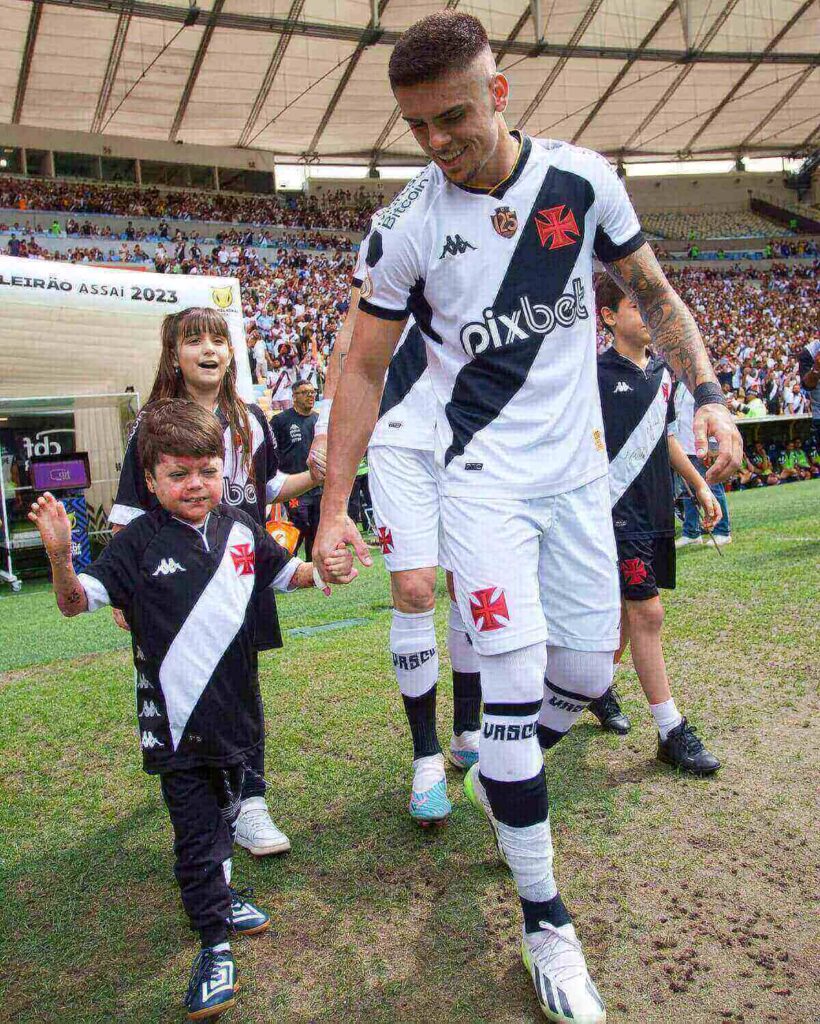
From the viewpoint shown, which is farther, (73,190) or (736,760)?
(73,190)

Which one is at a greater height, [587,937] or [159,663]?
[159,663]

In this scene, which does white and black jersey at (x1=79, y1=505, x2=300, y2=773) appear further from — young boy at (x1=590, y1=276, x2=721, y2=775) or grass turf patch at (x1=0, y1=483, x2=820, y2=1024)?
young boy at (x1=590, y1=276, x2=721, y2=775)

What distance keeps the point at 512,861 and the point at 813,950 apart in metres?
0.78

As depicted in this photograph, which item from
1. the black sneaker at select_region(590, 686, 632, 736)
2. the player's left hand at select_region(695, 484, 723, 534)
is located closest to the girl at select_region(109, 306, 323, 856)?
the black sneaker at select_region(590, 686, 632, 736)

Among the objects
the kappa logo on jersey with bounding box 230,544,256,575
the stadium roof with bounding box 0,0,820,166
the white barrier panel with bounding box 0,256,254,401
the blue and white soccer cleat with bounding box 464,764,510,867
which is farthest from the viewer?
the stadium roof with bounding box 0,0,820,166

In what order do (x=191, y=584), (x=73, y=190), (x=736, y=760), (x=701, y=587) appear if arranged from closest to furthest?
(x=191, y=584) → (x=736, y=760) → (x=701, y=587) → (x=73, y=190)

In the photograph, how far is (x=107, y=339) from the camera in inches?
453

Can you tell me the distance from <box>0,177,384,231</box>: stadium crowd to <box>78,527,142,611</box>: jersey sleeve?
33714mm

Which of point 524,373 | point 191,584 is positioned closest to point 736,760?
point 524,373

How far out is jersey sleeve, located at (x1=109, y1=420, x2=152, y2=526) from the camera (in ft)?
9.82

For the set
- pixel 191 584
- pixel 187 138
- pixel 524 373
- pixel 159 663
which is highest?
pixel 187 138

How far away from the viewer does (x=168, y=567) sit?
2584 millimetres

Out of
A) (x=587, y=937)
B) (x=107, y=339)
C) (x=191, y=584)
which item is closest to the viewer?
(x=587, y=937)

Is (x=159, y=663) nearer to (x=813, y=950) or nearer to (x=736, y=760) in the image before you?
(x=813, y=950)
